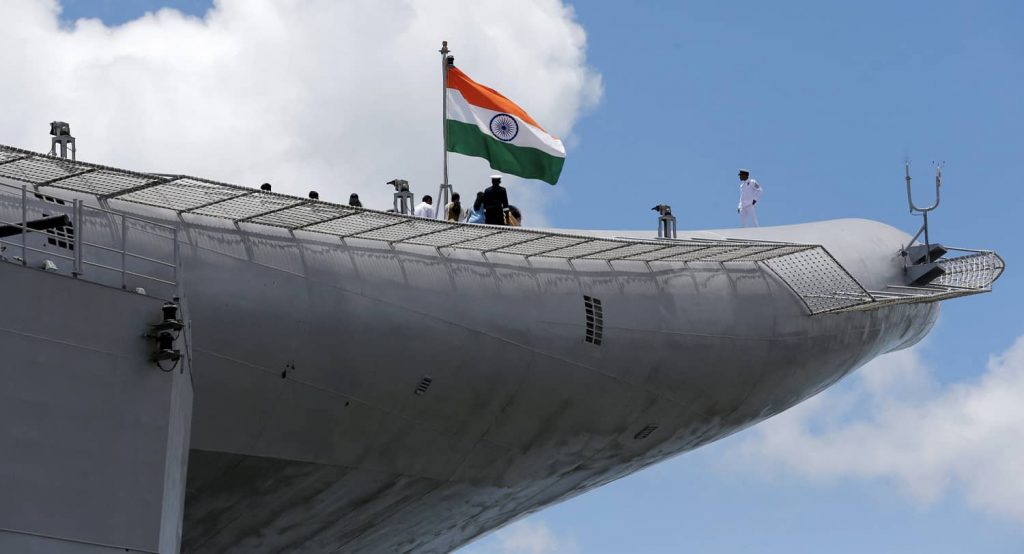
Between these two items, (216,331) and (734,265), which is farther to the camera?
(734,265)

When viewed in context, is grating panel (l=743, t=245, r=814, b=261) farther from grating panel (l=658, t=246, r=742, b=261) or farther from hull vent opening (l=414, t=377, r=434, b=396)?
hull vent opening (l=414, t=377, r=434, b=396)

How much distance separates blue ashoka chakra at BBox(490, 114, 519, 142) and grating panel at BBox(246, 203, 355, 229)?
310 inches

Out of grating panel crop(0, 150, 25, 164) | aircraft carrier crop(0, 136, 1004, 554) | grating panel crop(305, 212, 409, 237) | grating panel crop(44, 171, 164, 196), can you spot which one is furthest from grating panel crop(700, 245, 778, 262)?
grating panel crop(0, 150, 25, 164)

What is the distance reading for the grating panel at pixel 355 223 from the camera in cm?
2888

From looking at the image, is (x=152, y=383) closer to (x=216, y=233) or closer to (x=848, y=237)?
(x=216, y=233)

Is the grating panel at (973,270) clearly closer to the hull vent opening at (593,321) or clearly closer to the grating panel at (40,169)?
the hull vent opening at (593,321)

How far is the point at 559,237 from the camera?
3161cm

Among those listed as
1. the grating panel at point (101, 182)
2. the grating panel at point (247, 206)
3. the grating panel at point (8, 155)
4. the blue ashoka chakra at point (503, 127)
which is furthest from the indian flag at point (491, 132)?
the grating panel at point (8, 155)

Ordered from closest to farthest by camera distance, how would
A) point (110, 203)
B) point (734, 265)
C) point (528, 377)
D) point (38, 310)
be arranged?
point (38, 310), point (110, 203), point (528, 377), point (734, 265)

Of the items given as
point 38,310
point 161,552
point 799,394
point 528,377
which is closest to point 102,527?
point 161,552

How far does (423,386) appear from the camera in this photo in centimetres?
3050

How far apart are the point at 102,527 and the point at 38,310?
8.66 ft

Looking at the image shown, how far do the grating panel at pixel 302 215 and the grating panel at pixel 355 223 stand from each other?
332 millimetres

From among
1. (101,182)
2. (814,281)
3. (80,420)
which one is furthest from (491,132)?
(80,420)
